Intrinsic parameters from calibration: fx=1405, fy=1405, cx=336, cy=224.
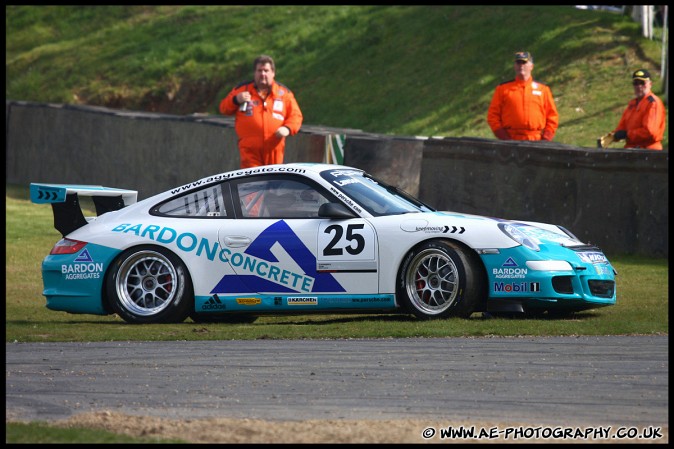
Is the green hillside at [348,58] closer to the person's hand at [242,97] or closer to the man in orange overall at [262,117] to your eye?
the man in orange overall at [262,117]

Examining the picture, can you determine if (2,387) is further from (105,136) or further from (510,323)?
(105,136)

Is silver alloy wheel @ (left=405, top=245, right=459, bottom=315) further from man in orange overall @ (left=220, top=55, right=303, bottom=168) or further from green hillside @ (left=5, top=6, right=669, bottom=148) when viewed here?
green hillside @ (left=5, top=6, right=669, bottom=148)

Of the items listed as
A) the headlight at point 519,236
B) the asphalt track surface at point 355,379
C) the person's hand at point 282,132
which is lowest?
the asphalt track surface at point 355,379

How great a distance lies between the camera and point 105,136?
24625mm

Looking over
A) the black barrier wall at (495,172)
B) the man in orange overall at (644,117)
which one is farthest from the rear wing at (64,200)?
the man in orange overall at (644,117)

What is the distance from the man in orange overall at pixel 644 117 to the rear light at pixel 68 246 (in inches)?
289

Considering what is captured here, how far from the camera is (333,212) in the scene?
10664 millimetres

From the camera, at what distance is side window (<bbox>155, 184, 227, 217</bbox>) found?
11.1 m

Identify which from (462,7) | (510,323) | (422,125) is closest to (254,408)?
(510,323)

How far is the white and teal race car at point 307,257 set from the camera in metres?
10.4

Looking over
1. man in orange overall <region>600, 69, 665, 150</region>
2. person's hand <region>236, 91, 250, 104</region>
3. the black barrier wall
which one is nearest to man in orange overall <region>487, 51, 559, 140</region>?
the black barrier wall

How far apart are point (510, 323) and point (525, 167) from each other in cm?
588

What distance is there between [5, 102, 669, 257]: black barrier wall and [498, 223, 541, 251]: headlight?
4.54 metres

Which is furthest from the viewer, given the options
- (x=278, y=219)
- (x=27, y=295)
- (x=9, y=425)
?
(x=27, y=295)
